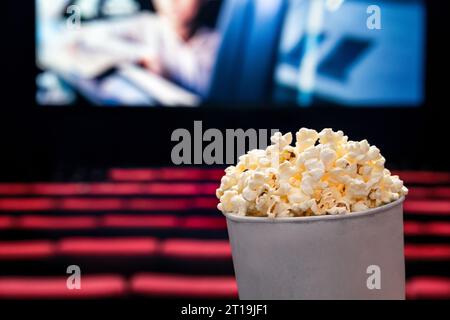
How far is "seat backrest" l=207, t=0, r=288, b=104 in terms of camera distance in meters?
5.26

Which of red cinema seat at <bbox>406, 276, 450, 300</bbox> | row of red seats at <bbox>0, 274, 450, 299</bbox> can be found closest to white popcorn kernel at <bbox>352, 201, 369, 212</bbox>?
red cinema seat at <bbox>406, 276, 450, 300</bbox>

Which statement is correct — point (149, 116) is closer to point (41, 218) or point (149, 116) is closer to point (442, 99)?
point (41, 218)

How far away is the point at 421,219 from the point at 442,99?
1.85 m

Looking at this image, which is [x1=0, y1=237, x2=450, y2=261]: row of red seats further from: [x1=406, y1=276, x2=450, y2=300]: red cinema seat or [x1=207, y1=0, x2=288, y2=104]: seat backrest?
[x1=207, y1=0, x2=288, y2=104]: seat backrest

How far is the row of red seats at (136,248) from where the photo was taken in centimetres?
329

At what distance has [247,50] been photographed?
17.3ft

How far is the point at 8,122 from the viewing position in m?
5.41

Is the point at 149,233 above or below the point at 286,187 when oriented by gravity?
below

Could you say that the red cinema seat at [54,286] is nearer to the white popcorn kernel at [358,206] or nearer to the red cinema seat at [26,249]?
the red cinema seat at [26,249]

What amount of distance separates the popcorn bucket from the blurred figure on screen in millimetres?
4683

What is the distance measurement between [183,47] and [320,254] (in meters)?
4.76

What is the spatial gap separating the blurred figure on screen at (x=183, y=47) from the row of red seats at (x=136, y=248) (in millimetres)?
1981

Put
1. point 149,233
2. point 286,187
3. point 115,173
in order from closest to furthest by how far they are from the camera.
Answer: point 286,187 → point 149,233 → point 115,173

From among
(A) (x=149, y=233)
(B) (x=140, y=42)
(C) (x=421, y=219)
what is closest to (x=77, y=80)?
(B) (x=140, y=42)
